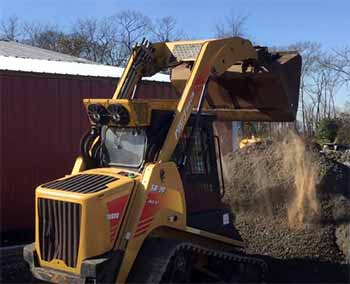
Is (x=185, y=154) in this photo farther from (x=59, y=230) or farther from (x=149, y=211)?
(x=59, y=230)

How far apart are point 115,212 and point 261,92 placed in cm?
346

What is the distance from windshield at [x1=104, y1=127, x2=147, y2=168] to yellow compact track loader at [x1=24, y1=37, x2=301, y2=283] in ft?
0.04

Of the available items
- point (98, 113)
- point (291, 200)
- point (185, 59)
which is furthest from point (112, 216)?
point (291, 200)

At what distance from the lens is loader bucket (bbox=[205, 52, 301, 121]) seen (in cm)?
812

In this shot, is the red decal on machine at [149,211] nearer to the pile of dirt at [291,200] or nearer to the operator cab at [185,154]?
the operator cab at [185,154]

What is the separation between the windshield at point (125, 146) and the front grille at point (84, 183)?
1.35ft

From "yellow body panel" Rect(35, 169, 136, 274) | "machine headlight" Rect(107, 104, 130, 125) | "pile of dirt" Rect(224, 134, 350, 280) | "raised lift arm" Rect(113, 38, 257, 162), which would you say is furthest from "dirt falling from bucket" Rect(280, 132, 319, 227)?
"yellow body panel" Rect(35, 169, 136, 274)

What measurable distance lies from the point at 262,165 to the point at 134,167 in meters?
4.57

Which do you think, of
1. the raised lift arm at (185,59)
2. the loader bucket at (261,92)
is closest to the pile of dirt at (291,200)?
the loader bucket at (261,92)

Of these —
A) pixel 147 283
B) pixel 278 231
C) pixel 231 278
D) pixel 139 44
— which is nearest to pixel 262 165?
pixel 278 231

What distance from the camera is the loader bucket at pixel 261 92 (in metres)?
8.12

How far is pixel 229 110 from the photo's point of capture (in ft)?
28.6

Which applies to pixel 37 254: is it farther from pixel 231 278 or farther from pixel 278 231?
pixel 278 231

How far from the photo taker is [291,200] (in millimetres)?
9742
